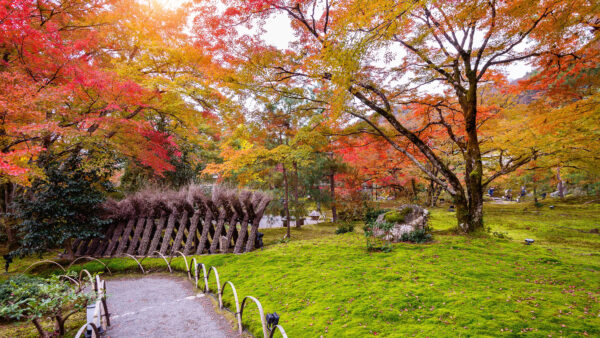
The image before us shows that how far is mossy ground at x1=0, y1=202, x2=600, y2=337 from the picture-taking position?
3.10m

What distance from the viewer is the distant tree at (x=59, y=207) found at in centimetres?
695

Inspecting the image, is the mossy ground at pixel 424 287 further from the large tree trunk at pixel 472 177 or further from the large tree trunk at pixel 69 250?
the large tree trunk at pixel 69 250

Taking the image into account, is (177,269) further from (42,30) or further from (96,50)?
(96,50)

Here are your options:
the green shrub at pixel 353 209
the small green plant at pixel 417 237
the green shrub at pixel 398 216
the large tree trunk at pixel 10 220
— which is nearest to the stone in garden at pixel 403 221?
the green shrub at pixel 398 216

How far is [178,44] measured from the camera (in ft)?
27.7

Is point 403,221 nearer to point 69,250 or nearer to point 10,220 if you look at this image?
point 69,250

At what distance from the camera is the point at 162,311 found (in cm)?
452

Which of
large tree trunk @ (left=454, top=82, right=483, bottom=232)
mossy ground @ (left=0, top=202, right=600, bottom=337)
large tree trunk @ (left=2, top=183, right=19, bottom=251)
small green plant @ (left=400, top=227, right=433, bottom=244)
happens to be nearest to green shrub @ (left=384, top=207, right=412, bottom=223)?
small green plant @ (left=400, top=227, right=433, bottom=244)

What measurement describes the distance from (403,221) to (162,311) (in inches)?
276

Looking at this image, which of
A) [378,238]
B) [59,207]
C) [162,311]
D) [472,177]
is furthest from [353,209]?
[59,207]

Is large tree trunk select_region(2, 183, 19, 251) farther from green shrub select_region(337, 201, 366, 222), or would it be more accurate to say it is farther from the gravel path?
green shrub select_region(337, 201, 366, 222)

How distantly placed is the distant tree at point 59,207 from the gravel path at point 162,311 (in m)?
2.51

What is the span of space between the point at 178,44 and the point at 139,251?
7.07 metres

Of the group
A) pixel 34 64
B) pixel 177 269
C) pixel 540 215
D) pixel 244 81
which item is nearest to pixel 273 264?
pixel 177 269
